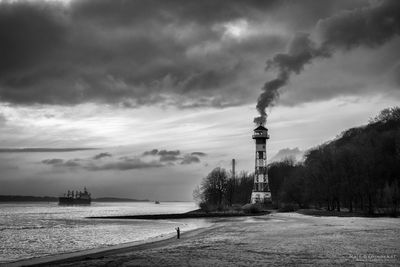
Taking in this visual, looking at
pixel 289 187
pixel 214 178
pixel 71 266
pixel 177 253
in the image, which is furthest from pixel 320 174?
pixel 71 266

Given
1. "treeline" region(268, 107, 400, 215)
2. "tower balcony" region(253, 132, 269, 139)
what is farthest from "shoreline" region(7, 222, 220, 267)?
"tower balcony" region(253, 132, 269, 139)

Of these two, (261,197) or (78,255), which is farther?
(261,197)

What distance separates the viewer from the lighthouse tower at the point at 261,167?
12081 centimetres

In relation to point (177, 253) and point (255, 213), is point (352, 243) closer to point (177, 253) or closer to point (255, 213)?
point (177, 253)

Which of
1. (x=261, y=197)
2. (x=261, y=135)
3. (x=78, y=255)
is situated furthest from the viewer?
(x=261, y=197)

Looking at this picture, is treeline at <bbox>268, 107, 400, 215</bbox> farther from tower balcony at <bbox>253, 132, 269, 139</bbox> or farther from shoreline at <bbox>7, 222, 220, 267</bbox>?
shoreline at <bbox>7, 222, 220, 267</bbox>

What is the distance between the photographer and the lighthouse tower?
12081 cm

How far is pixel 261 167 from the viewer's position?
121m

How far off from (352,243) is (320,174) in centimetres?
6592

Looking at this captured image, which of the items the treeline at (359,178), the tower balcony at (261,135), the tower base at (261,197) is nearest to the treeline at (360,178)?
the treeline at (359,178)

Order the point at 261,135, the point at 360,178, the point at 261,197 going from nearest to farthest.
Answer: the point at 360,178, the point at 261,135, the point at 261,197

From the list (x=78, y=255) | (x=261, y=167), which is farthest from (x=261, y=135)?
(x=78, y=255)

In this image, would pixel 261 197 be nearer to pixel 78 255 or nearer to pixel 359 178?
pixel 359 178

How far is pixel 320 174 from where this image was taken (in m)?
96.5
